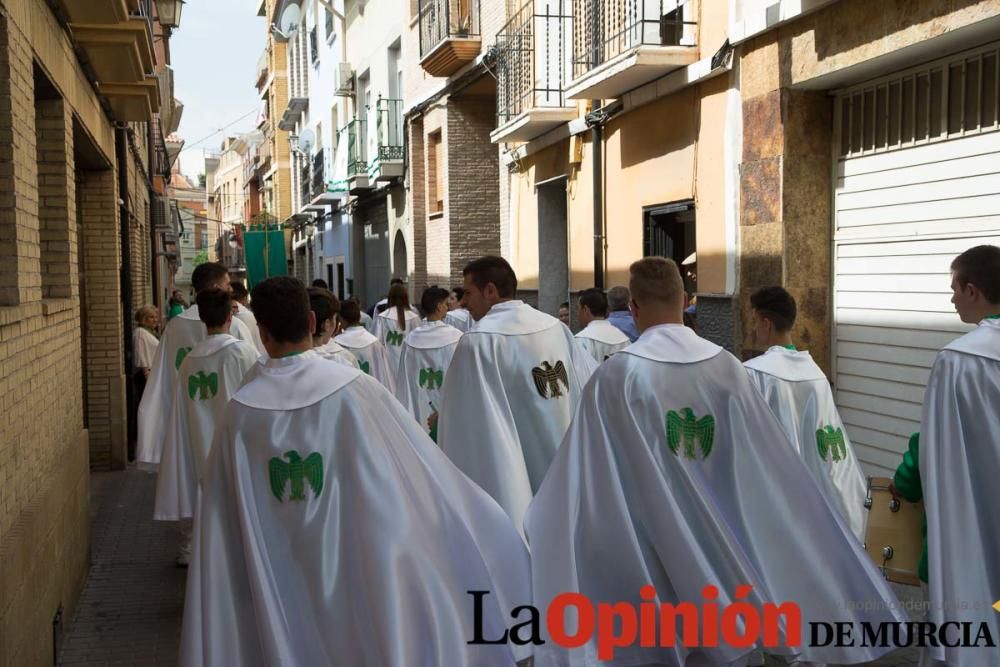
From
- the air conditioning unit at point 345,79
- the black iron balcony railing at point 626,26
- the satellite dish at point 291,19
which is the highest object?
the satellite dish at point 291,19


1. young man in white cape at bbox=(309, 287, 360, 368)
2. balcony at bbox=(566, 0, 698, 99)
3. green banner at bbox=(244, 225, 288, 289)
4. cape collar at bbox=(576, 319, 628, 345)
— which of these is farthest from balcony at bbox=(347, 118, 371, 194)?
young man in white cape at bbox=(309, 287, 360, 368)

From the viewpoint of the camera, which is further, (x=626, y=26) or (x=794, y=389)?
(x=626, y=26)

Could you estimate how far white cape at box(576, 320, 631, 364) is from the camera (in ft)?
29.3

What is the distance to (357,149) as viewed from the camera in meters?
28.4

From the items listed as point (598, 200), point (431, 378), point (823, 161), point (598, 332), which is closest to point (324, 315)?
point (431, 378)

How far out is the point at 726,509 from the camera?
461 centimetres

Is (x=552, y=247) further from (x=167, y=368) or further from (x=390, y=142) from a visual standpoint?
(x=167, y=368)

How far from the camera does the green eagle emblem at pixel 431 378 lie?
959 cm

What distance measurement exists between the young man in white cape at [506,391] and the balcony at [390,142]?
Result: 18418mm

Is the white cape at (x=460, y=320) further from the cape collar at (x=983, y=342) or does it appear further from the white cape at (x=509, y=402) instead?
the cape collar at (x=983, y=342)

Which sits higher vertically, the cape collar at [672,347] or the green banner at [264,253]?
the green banner at [264,253]

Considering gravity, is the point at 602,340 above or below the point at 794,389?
above

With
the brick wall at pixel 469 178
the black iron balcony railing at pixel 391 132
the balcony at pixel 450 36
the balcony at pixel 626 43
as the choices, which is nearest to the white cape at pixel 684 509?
the balcony at pixel 626 43

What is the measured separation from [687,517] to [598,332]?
4.59m
